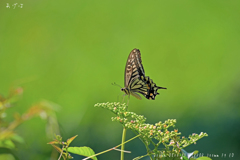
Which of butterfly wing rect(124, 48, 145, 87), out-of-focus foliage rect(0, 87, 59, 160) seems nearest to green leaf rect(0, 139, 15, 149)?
out-of-focus foliage rect(0, 87, 59, 160)

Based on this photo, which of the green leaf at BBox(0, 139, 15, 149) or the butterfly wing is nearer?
the green leaf at BBox(0, 139, 15, 149)

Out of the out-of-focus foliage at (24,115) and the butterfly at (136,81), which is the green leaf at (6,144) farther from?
the butterfly at (136,81)

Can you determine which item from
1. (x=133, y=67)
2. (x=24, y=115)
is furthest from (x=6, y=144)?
(x=133, y=67)

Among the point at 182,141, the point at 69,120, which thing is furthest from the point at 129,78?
the point at 69,120

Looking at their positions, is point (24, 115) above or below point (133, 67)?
below

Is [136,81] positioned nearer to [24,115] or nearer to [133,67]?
[133,67]

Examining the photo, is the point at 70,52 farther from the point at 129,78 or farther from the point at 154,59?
the point at 129,78

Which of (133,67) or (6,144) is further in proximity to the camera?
(133,67)

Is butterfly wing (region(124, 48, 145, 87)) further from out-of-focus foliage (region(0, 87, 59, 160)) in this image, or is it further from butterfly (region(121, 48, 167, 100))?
out-of-focus foliage (region(0, 87, 59, 160))
